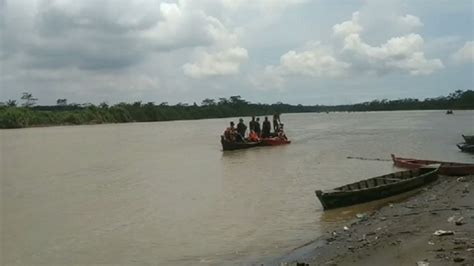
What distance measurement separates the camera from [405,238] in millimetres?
9617

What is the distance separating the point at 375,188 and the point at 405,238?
5380mm

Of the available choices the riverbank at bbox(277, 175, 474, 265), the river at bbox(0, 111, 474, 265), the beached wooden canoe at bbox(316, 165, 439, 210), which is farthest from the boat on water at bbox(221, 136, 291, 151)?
the riverbank at bbox(277, 175, 474, 265)

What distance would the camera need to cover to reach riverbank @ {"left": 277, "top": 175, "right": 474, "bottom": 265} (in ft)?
26.9

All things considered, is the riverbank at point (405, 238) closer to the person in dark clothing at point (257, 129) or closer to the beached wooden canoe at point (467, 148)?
the beached wooden canoe at point (467, 148)

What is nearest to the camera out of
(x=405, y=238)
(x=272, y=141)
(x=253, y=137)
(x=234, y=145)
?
(x=405, y=238)

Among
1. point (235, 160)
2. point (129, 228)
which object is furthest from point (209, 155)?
point (129, 228)

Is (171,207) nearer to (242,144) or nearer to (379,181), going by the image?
(379,181)

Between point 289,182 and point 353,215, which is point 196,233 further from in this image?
point 289,182

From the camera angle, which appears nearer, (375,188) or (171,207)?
(375,188)

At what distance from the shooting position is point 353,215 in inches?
535

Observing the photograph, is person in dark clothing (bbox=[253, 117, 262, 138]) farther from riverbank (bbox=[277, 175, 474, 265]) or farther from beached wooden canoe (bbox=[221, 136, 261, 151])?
riverbank (bbox=[277, 175, 474, 265])

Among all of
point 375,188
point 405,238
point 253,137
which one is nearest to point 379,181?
point 375,188

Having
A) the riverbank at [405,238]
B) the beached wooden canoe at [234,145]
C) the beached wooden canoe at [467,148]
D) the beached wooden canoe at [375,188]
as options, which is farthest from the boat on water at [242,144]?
the riverbank at [405,238]

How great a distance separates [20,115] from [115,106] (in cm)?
3449
